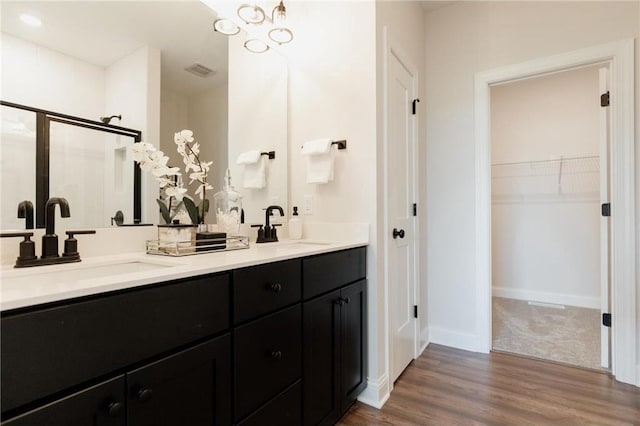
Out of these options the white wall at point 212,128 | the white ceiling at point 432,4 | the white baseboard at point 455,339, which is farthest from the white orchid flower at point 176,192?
the white ceiling at point 432,4

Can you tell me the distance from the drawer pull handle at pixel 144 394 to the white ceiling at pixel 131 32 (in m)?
1.20

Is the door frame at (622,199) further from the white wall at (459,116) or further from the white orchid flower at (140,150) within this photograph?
the white orchid flower at (140,150)

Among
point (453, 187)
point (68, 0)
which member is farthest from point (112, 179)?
point (453, 187)

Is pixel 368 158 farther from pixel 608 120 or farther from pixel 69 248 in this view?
pixel 608 120

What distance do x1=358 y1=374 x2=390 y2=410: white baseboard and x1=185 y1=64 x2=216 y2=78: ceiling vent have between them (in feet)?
6.31

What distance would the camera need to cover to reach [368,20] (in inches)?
71.7

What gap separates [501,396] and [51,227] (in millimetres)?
2354

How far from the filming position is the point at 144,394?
0.77 metres

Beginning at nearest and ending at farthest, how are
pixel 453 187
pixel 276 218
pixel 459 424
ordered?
pixel 459 424 → pixel 276 218 → pixel 453 187

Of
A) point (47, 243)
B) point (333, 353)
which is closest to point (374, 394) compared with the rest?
point (333, 353)

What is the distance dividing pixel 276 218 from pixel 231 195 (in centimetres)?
37

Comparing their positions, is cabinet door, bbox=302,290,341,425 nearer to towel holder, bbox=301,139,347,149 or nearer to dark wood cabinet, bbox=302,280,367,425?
dark wood cabinet, bbox=302,280,367,425

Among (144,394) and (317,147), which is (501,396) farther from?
(144,394)

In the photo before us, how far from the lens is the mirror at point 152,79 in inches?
42.8
